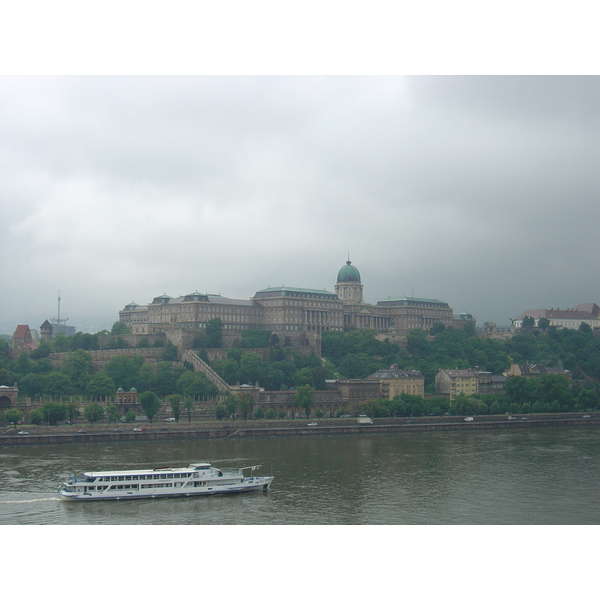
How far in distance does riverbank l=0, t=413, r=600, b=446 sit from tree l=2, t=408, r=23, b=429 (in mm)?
1797

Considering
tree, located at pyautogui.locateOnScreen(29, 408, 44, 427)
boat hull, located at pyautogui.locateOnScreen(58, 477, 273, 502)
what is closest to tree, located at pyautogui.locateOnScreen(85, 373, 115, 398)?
tree, located at pyautogui.locateOnScreen(29, 408, 44, 427)

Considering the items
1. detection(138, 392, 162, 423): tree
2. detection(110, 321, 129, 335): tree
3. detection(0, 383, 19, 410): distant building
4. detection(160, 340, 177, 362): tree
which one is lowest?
detection(138, 392, 162, 423): tree

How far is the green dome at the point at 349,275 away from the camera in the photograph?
354 ft

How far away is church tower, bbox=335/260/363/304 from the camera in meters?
107

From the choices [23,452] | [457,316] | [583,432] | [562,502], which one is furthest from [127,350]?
[457,316]

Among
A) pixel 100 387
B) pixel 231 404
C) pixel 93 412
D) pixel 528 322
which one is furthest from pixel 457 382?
pixel 528 322

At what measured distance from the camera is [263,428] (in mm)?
55344

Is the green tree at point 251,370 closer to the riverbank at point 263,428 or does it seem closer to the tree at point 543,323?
the riverbank at point 263,428

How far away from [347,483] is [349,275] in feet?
243

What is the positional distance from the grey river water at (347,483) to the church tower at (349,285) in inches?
2188

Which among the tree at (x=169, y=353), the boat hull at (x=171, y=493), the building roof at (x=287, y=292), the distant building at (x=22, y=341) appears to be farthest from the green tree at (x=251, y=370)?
the boat hull at (x=171, y=493)

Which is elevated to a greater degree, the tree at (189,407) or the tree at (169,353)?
the tree at (169,353)

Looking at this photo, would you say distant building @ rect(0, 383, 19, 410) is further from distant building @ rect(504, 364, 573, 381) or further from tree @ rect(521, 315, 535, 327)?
tree @ rect(521, 315, 535, 327)

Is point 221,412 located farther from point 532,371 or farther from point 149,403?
point 532,371
